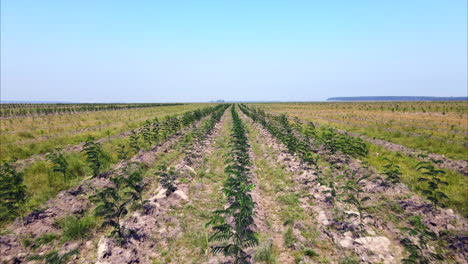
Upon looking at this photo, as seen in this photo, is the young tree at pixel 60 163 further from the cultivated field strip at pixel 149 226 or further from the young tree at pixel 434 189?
the young tree at pixel 434 189

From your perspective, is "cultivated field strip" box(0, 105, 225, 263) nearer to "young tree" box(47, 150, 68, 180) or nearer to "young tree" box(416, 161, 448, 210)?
"young tree" box(47, 150, 68, 180)

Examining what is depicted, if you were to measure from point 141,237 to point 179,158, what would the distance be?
6.91m

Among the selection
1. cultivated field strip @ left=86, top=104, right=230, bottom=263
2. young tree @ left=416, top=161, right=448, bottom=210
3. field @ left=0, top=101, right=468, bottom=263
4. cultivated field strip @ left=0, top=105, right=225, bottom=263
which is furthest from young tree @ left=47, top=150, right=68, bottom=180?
young tree @ left=416, top=161, right=448, bottom=210

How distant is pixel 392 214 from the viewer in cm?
611

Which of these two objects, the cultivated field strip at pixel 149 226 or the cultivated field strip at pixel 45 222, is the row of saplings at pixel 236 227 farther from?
the cultivated field strip at pixel 45 222

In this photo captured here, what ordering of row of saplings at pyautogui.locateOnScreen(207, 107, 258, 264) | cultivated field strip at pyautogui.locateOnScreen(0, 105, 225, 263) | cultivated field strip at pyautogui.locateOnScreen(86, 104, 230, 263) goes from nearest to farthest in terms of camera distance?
row of saplings at pyautogui.locateOnScreen(207, 107, 258, 264) → cultivated field strip at pyautogui.locateOnScreen(86, 104, 230, 263) → cultivated field strip at pyautogui.locateOnScreen(0, 105, 225, 263)

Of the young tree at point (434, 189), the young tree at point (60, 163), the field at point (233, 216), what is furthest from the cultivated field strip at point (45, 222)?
the young tree at point (434, 189)

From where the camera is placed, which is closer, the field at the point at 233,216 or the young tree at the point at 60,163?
the field at the point at 233,216

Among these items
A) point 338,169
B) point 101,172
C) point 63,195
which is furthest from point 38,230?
point 338,169

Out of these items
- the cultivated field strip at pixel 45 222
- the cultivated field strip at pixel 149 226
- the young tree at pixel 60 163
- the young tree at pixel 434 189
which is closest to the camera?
the cultivated field strip at pixel 149 226

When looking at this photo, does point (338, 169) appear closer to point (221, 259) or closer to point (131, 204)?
point (221, 259)

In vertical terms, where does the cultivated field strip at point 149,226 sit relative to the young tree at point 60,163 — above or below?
below

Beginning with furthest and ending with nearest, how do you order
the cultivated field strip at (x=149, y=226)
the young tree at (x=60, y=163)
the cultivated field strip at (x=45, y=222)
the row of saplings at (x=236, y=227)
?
the young tree at (x=60, y=163) → the cultivated field strip at (x=45, y=222) → the cultivated field strip at (x=149, y=226) → the row of saplings at (x=236, y=227)

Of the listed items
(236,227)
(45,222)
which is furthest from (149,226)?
(45,222)
